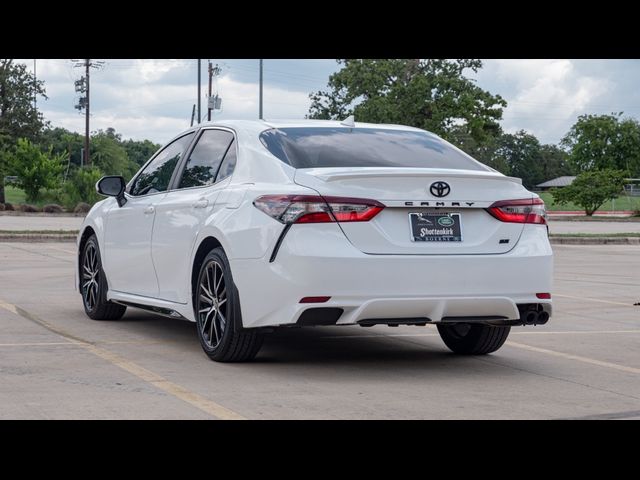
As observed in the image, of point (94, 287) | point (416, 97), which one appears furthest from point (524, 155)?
point (94, 287)

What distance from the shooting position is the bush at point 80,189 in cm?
4906

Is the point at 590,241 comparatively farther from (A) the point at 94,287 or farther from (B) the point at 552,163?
(B) the point at 552,163

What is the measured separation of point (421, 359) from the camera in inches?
332

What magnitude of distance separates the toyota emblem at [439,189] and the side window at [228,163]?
158 centimetres

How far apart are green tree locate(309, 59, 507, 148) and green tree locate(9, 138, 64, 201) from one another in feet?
78.4

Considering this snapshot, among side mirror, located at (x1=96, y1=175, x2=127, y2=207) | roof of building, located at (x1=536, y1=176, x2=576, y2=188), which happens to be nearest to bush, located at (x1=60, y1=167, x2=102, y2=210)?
side mirror, located at (x1=96, y1=175, x2=127, y2=207)

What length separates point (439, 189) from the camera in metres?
7.38

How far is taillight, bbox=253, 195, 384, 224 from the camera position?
7.21m

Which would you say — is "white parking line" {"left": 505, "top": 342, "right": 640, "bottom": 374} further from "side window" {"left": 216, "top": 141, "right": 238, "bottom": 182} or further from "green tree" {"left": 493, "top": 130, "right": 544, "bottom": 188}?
"green tree" {"left": 493, "top": 130, "right": 544, "bottom": 188}

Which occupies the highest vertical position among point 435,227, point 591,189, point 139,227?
point 591,189

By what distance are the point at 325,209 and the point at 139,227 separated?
8.66 ft

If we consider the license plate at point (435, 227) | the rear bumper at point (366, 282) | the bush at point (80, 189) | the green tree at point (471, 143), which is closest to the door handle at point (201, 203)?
the rear bumper at point (366, 282)

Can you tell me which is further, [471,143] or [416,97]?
[471,143]
